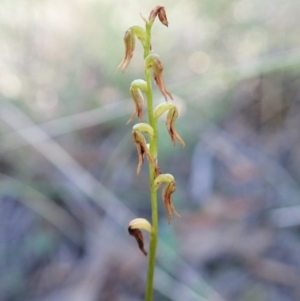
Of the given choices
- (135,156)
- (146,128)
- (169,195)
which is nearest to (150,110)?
(146,128)

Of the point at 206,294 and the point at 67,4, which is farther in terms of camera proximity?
the point at 67,4

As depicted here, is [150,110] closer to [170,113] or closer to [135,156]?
[170,113]

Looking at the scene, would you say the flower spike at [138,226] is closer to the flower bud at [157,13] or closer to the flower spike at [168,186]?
the flower spike at [168,186]

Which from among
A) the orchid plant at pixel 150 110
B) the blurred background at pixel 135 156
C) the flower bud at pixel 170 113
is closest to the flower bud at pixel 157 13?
the orchid plant at pixel 150 110

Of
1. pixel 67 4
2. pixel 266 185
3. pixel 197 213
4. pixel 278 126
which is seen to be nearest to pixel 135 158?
pixel 197 213

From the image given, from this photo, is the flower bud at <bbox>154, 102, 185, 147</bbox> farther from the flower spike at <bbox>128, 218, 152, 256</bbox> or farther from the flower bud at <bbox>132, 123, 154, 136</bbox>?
the flower spike at <bbox>128, 218, 152, 256</bbox>

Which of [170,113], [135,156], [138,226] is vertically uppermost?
[135,156]

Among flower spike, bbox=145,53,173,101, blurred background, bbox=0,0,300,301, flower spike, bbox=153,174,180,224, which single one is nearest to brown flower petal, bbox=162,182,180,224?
flower spike, bbox=153,174,180,224

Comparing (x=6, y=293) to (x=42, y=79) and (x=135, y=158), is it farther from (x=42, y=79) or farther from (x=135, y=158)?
(x=42, y=79)

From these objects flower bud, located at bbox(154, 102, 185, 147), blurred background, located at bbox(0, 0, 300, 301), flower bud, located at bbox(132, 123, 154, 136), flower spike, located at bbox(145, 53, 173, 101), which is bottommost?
flower bud, located at bbox(132, 123, 154, 136)
